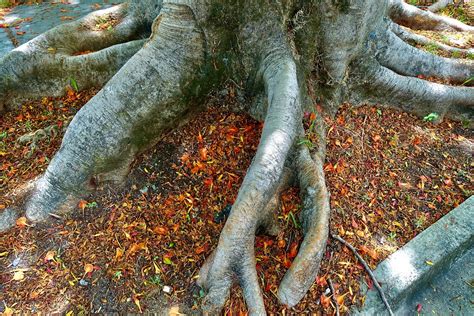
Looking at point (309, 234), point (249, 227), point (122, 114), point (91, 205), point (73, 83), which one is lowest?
point (91, 205)

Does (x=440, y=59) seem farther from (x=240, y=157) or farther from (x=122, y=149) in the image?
(x=122, y=149)

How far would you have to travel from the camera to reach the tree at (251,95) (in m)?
2.46

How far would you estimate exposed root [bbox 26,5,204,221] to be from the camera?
113 inches

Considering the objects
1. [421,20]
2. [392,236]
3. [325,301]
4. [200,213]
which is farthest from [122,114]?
[421,20]

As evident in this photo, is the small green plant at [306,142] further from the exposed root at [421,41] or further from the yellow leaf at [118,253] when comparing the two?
the exposed root at [421,41]

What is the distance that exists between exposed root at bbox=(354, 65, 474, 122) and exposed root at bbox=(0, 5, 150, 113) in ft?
8.24

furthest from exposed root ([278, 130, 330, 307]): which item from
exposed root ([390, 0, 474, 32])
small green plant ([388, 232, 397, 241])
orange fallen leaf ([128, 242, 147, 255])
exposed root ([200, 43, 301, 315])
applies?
exposed root ([390, 0, 474, 32])

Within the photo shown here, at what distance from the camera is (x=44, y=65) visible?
3914mm

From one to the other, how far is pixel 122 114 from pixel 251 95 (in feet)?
3.94

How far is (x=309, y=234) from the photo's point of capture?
252cm

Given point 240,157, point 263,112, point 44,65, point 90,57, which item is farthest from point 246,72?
point 44,65

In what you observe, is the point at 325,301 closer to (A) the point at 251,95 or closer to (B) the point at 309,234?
(B) the point at 309,234

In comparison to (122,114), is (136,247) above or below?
below

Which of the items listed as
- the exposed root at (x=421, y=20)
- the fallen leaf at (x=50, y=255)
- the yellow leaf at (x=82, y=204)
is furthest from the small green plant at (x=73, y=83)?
the exposed root at (x=421, y=20)
